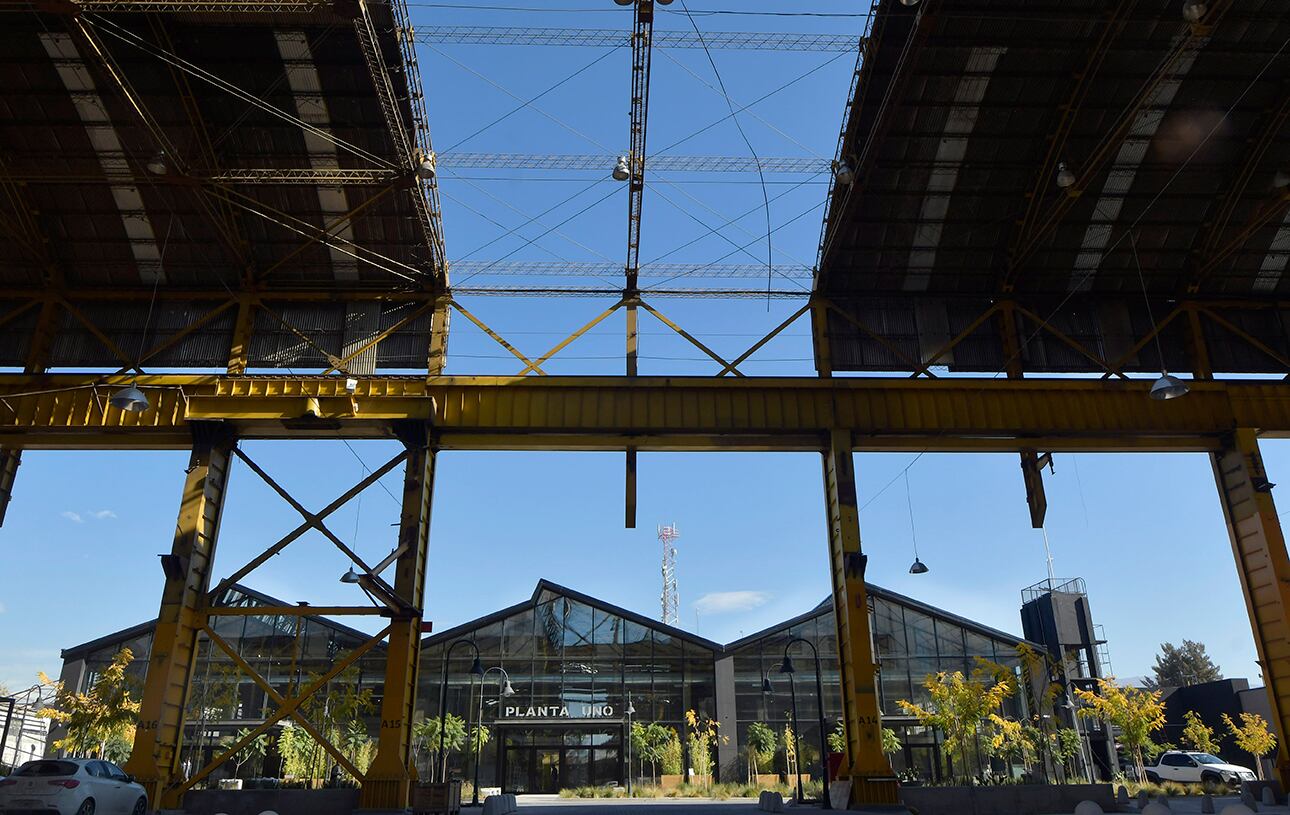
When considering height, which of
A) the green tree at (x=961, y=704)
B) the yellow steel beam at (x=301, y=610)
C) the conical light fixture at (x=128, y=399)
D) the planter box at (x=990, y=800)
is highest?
the conical light fixture at (x=128, y=399)

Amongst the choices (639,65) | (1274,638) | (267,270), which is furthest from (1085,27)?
(267,270)

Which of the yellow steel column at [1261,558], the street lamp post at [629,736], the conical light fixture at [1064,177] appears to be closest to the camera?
the conical light fixture at [1064,177]

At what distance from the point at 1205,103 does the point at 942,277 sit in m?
8.54

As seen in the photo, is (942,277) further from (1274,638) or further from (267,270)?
(267,270)

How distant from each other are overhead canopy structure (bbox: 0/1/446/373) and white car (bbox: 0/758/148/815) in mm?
13540

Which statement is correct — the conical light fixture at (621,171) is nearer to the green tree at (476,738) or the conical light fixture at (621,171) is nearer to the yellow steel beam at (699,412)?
the yellow steel beam at (699,412)

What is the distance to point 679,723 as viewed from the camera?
137 ft

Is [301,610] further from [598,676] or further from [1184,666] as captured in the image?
[1184,666]

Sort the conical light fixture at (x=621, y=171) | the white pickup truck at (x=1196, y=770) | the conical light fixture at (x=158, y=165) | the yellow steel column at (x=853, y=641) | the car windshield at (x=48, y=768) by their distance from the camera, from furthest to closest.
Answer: the white pickup truck at (x=1196, y=770)
the conical light fixture at (x=621, y=171)
the conical light fixture at (x=158, y=165)
the yellow steel column at (x=853, y=641)
the car windshield at (x=48, y=768)

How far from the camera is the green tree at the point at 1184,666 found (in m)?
102

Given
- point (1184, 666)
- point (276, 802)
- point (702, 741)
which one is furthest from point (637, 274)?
point (1184, 666)

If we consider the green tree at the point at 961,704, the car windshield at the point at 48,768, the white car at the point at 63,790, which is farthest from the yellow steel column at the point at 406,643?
the green tree at the point at 961,704

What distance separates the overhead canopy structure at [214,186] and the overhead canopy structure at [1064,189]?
13.5 meters

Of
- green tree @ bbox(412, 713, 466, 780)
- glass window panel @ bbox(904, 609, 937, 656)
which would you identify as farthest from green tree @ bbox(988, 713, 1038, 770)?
green tree @ bbox(412, 713, 466, 780)
